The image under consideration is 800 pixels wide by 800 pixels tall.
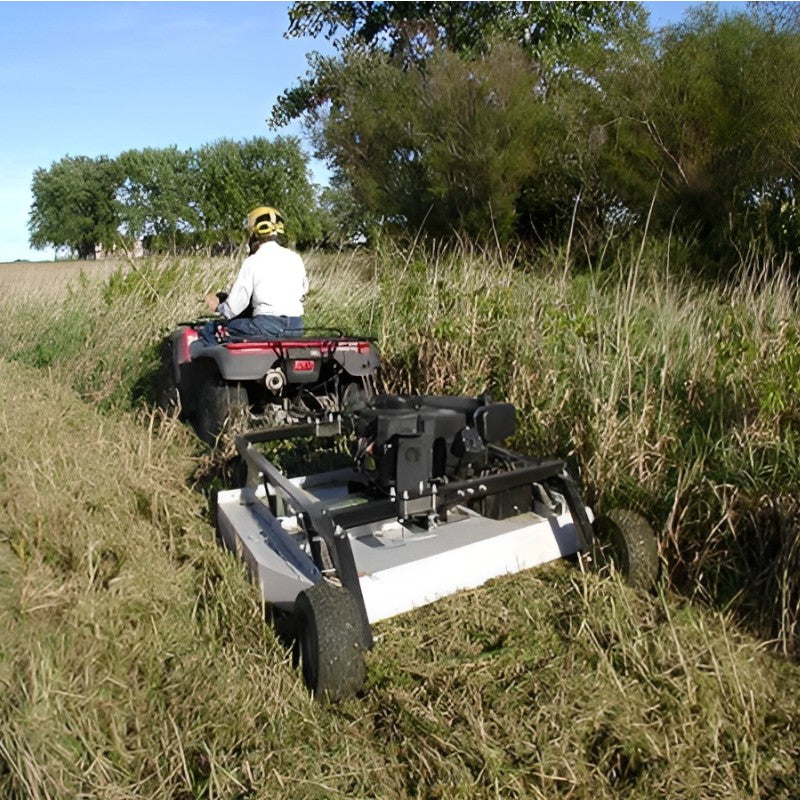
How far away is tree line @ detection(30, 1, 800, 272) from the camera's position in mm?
8555

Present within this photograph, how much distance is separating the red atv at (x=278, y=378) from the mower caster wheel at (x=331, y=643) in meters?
2.01

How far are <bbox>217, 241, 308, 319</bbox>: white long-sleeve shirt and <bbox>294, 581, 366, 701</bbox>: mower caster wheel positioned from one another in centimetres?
296

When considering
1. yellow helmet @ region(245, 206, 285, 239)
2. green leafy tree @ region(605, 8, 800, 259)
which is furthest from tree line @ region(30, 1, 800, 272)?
yellow helmet @ region(245, 206, 285, 239)

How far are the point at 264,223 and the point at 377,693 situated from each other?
3511 mm

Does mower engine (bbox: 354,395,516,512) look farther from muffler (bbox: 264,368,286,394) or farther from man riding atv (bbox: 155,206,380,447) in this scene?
muffler (bbox: 264,368,286,394)

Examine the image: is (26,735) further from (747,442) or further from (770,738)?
(747,442)

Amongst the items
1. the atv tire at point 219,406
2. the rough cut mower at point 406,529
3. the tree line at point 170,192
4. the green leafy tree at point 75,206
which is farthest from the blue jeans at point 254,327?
the green leafy tree at point 75,206

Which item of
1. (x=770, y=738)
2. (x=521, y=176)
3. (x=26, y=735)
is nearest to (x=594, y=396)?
(x=770, y=738)

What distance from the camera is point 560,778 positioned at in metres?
2.18

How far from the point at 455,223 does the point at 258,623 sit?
9518mm

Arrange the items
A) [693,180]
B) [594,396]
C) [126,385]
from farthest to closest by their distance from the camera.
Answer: [693,180] < [126,385] < [594,396]

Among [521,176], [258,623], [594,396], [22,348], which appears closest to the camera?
[258,623]

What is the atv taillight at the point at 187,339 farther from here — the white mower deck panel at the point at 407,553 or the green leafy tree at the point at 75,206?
the green leafy tree at the point at 75,206

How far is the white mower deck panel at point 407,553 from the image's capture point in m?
3.05
